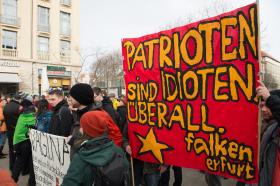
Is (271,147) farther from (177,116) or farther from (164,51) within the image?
(164,51)

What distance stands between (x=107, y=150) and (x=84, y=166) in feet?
0.74

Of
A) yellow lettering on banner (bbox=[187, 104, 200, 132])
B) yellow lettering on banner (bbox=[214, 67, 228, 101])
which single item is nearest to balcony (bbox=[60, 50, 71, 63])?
yellow lettering on banner (bbox=[187, 104, 200, 132])

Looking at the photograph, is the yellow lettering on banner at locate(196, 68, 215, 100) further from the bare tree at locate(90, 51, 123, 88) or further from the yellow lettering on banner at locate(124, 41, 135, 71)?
the bare tree at locate(90, 51, 123, 88)

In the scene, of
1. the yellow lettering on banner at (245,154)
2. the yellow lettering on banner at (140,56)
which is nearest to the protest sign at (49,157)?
the yellow lettering on banner at (140,56)

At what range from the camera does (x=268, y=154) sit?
2.71 m

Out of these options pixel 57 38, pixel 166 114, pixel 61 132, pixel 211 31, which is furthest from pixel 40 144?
pixel 57 38

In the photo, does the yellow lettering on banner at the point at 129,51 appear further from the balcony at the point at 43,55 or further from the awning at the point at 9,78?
the balcony at the point at 43,55

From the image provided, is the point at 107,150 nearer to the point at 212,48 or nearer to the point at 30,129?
the point at 212,48

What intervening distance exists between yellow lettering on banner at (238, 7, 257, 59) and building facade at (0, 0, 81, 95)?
25.4 meters

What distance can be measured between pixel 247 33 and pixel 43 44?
96.7 feet

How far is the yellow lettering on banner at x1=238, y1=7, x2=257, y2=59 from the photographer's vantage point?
271 cm

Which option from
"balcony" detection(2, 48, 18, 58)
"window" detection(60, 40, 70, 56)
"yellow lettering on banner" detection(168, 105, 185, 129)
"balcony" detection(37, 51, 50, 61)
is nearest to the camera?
"yellow lettering on banner" detection(168, 105, 185, 129)

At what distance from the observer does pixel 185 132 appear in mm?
3273

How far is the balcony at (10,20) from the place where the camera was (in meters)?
26.8
